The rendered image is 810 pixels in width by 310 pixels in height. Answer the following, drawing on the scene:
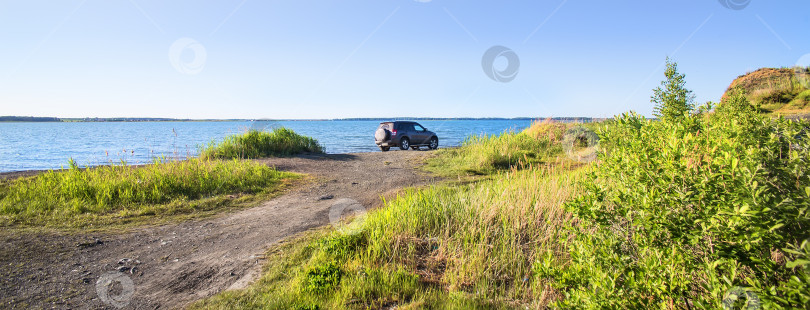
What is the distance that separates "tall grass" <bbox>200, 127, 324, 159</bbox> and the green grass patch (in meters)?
4.97

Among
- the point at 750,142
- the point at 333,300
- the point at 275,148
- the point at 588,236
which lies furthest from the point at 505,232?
the point at 275,148

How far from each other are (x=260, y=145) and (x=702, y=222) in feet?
53.1

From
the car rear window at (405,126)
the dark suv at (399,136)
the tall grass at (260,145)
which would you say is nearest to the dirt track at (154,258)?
the tall grass at (260,145)

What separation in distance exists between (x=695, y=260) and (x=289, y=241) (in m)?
4.76

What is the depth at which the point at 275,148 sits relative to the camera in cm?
1681

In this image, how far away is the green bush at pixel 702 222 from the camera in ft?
6.30

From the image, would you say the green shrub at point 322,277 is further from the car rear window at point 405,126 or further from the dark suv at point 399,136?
the car rear window at point 405,126

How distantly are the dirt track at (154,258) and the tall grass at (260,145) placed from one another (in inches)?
311

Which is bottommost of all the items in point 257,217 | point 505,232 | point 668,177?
point 257,217

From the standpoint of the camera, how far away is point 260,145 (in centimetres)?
1639

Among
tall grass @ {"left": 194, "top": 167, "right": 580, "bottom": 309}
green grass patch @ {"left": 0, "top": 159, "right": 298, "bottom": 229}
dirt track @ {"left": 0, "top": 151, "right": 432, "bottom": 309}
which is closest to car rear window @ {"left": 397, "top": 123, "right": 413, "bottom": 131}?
green grass patch @ {"left": 0, "top": 159, "right": 298, "bottom": 229}

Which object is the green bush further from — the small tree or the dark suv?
the dark suv

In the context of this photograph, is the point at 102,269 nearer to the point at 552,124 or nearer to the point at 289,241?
the point at 289,241

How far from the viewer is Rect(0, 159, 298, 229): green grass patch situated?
6941 mm
